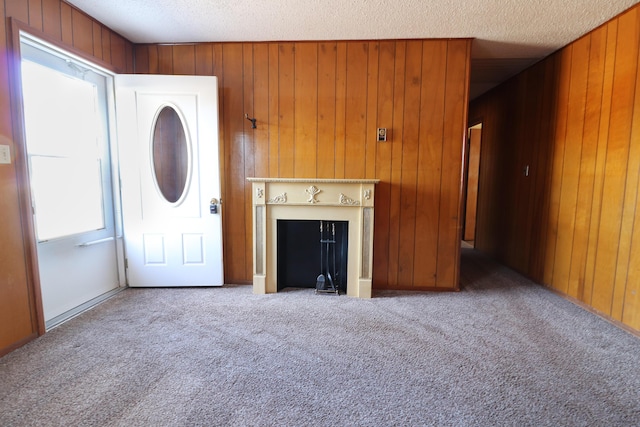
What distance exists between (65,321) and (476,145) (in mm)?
6461

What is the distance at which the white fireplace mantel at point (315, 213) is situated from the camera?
2.95 m

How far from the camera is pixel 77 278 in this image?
262 cm

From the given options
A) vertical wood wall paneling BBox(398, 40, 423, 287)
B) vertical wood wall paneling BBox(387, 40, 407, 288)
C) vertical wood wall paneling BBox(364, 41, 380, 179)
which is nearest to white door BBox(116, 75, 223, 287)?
vertical wood wall paneling BBox(364, 41, 380, 179)

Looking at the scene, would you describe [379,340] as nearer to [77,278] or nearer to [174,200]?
[174,200]

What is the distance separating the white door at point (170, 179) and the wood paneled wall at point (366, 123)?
0.24 metres

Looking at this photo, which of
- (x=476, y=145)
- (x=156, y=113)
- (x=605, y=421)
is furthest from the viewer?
(x=476, y=145)

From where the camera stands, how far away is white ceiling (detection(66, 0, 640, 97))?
2.37m

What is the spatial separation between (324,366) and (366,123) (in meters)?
2.26

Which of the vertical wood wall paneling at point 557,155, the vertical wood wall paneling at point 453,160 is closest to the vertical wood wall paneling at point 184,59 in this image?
the vertical wood wall paneling at point 453,160

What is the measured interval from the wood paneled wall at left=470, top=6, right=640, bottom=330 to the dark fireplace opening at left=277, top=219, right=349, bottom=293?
219 cm

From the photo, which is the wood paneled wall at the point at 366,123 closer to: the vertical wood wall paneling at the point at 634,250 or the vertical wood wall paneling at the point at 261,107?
the vertical wood wall paneling at the point at 261,107

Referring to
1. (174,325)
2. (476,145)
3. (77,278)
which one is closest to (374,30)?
(174,325)

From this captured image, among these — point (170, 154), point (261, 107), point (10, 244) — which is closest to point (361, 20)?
point (261, 107)

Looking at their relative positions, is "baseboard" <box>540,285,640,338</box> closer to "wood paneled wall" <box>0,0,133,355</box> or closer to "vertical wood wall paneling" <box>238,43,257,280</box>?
"vertical wood wall paneling" <box>238,43,257,280</box>
